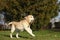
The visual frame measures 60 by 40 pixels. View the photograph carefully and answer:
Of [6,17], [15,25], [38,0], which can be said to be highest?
[38,0]

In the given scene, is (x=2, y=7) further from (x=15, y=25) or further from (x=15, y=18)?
Answer: (x=15, y=25)

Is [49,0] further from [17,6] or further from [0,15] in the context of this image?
[0,15]

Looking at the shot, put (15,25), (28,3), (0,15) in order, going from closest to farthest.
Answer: (15,25)
(28,3)
(0,15)

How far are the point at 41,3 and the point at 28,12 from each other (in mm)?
2303

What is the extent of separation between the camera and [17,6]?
32.6 m

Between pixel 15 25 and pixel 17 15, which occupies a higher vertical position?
pixel 17 15

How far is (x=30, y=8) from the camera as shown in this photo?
32.2 meters

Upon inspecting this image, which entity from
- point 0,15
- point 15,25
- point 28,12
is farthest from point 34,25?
point 15,25

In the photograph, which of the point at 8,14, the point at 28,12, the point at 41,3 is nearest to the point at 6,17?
the point at 8,14

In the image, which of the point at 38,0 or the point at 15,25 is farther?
the point at 38,0

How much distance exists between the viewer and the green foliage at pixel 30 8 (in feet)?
106

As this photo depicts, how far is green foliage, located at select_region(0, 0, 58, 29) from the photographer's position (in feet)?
106

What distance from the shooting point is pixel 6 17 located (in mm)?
34406

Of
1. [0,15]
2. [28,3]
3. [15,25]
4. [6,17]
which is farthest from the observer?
[0,15]
